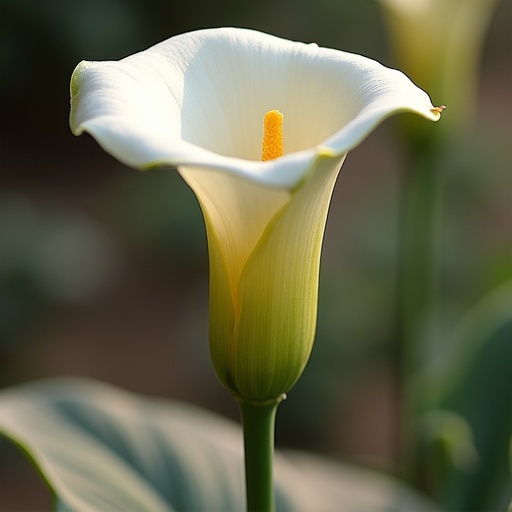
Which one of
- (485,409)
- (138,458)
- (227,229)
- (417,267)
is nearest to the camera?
(227,229)

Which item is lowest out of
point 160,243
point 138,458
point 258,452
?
point 160,243

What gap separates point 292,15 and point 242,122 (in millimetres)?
2220

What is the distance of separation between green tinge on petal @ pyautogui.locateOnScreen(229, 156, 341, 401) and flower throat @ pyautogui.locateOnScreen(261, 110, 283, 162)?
0.05 metres

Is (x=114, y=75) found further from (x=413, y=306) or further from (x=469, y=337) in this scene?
(x=413, y=306)

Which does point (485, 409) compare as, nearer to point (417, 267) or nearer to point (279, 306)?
point (417, 267)

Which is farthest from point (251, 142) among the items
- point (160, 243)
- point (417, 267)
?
point (160, 243)

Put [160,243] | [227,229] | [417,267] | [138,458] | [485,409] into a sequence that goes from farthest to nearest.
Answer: [160,243] → [417,267] → [485,409] → [138,458] → [227,229]

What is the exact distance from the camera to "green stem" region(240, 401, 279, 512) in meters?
0.47

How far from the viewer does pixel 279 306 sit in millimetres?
443

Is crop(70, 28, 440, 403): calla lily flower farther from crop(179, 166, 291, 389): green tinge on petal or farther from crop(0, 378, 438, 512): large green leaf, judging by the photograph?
crop(0, 378, 438, 512): large green leaf

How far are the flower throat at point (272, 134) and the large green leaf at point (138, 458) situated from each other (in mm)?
259

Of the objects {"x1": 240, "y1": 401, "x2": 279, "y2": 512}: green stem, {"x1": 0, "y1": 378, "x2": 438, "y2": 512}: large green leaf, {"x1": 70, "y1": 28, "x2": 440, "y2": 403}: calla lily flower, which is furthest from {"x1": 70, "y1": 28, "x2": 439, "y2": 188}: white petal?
{"x1": 0, "y1": 378, "x2": 438, "y2": 512}: large green leaf

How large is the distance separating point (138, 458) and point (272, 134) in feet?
1.15

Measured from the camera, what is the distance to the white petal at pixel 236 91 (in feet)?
1.31
